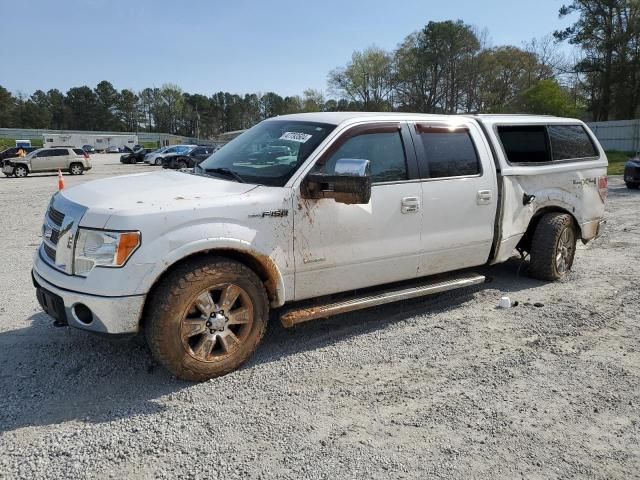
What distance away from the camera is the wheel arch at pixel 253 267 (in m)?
3.48

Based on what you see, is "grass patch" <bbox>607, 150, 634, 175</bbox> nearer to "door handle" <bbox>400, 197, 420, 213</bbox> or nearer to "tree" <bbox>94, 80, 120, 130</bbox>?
"door handle" <bbox>400, 197, 420, 213</bbox>

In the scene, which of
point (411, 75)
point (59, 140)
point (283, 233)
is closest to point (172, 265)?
point (283, 233)

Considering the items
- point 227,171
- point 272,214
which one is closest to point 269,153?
point 227,171

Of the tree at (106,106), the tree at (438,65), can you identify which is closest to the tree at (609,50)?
the tree at (438,65)

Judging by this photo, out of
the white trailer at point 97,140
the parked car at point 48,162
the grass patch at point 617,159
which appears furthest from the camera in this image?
the white trailer at point 97,140

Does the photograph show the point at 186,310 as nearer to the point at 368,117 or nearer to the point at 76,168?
the point at 368,117

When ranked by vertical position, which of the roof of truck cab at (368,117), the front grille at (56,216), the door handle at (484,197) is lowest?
the front grille at (56,216)

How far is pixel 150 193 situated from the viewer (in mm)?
3670

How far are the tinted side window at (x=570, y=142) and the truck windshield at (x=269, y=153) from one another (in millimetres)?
3207

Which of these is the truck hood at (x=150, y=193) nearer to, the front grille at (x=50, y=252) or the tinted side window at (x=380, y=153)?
the front grille at (x=50, y=252)

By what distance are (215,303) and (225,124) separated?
476 ft

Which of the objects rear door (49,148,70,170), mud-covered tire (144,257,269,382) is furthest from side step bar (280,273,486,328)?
rear door (49,148,70,170)

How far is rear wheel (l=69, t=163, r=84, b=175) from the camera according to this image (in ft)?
98.1

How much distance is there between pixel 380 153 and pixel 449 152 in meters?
0.85
